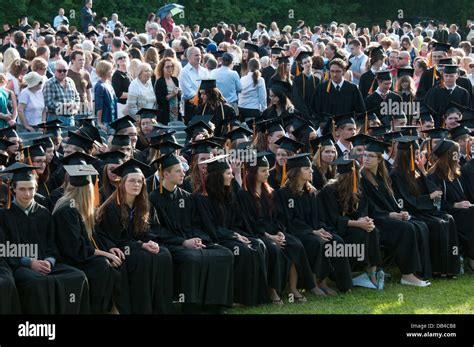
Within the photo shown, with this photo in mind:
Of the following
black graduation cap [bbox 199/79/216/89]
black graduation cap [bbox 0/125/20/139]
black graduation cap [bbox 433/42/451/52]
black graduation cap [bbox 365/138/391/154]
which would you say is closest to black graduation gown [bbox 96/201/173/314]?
black graduation cap [bbox 0/125/20/139]

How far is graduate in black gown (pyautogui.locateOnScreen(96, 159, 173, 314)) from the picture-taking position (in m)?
10.4

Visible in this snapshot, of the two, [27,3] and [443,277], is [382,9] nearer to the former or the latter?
[27,3]

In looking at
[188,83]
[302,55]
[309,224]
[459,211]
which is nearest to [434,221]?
[459,211]

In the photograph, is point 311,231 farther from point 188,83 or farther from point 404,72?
point 188,83

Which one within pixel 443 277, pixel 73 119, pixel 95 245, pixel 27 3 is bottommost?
pixel 443 277

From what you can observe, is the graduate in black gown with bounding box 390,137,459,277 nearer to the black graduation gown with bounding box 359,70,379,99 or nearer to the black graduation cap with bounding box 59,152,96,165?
the black graduation cap with bounding box 59,152,96,165

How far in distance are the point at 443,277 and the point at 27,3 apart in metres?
24.4

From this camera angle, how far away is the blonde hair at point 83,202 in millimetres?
10305

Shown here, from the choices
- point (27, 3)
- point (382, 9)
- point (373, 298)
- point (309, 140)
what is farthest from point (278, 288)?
point (382, 9)

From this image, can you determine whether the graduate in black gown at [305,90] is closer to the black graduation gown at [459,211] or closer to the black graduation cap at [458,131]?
the black graduation cap at [458,131]

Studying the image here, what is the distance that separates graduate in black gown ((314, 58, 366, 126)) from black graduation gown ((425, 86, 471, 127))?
1.38m

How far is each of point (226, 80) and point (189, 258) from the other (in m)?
7.18

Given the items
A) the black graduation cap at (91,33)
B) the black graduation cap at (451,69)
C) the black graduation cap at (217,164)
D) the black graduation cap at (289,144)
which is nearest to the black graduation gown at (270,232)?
the black graduation cap at (217,164)

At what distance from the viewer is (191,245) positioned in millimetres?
10883
